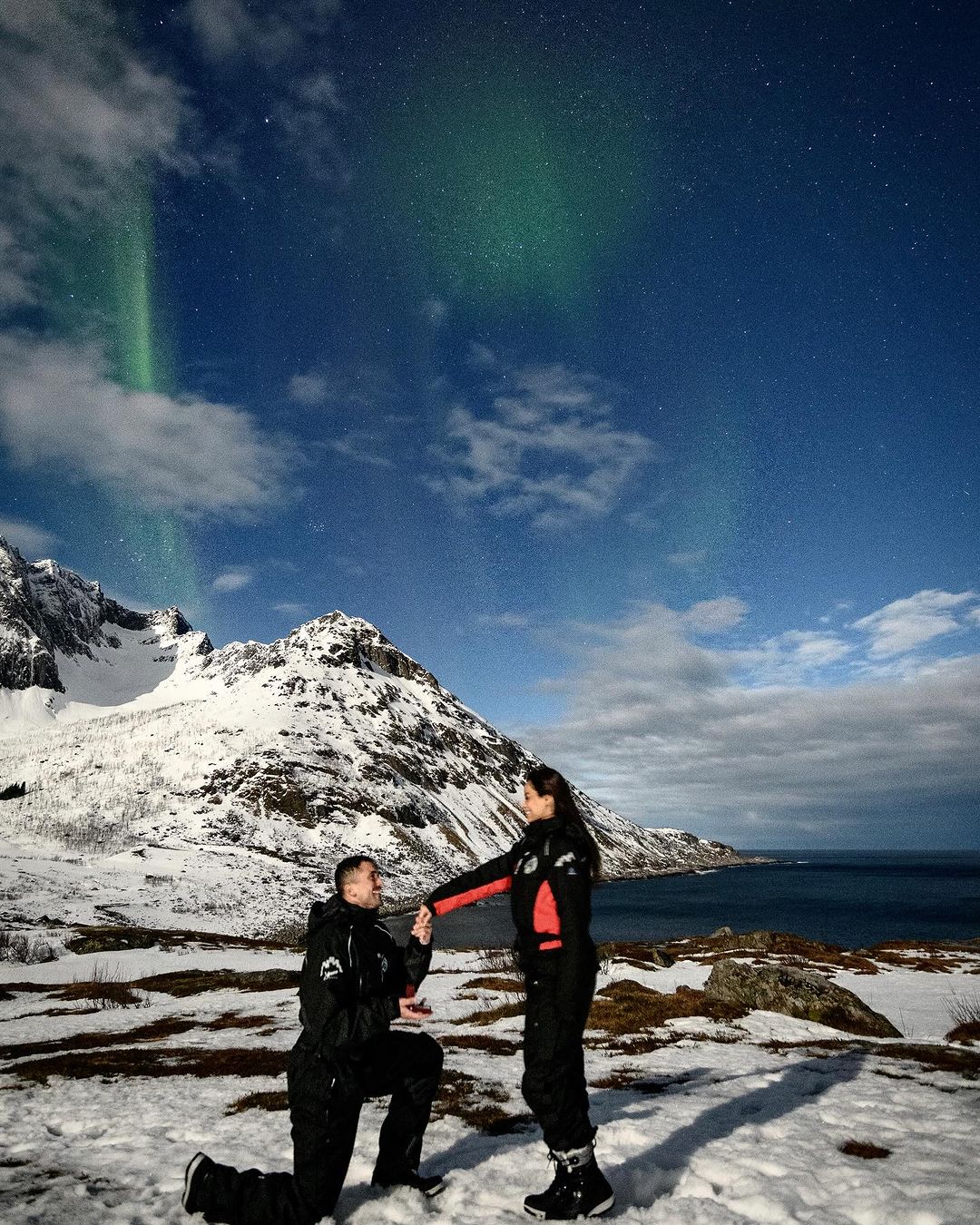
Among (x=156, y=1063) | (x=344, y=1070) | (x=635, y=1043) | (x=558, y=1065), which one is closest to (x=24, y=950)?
(x=156, y=1063)

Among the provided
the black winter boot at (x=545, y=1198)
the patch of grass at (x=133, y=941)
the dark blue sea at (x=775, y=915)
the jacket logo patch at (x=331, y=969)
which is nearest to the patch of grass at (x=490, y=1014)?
the black winter boot at (x=545, y=1198)

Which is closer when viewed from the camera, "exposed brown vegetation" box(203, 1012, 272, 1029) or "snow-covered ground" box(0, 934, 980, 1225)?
"snow-covered ground" box(0, 934, 980, 1225)

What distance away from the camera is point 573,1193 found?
541 centimetres

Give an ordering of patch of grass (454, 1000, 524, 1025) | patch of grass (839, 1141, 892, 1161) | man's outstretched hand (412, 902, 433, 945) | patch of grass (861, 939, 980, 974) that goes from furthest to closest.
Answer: patch of grass (861, 939, 980, 974) < patch of grass (454, 1000, 524, 1025) < patch of grass (839, 1141, 892, 1161) < man's outstretched hand (412, 902, 433, 945)

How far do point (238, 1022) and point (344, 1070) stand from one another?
1781cm

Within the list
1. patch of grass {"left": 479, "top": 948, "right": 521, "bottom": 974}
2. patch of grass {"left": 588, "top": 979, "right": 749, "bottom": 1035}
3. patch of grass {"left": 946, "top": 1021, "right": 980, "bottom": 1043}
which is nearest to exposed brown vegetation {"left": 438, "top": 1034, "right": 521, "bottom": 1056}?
patch of grass {"left": 588, "top": 979, "right": 749, "bottom": 1035}

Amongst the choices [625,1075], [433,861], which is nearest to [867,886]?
[433,861]

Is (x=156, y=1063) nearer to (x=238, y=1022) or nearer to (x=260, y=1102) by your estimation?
(x=260, y=1102)

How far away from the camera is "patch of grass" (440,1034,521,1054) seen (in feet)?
46.7

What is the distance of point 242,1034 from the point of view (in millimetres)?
17359

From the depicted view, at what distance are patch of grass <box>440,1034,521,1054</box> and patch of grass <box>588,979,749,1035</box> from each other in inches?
121

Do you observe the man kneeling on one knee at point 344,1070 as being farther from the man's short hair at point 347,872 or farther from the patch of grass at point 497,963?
the patch of grass at point 497,963

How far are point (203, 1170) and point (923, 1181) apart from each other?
620cm

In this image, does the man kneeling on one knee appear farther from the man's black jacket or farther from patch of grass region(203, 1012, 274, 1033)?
patch of grass region(203, 1012, 274, 1033)
